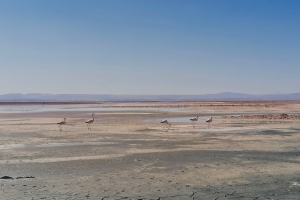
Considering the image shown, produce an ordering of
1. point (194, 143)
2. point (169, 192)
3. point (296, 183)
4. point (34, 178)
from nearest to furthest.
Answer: point (169, 192) < point (296, 183) < point (34, 178) < point (194, 143)

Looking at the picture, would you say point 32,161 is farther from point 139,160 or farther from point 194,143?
point 194,143

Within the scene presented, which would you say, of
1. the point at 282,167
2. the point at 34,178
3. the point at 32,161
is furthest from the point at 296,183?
the point at 32,161

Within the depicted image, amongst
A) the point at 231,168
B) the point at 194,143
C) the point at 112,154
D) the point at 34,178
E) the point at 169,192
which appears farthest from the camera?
the point at 194,143

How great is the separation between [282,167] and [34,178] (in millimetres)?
8305

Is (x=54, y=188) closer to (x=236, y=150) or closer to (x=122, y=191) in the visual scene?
(x=122, y=191)

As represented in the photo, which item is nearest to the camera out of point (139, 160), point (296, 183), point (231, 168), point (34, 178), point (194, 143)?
point (296, 183)

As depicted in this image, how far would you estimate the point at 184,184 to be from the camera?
10.5m

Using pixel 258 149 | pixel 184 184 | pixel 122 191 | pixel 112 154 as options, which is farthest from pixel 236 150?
pixel 122 191

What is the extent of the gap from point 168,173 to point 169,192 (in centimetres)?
230

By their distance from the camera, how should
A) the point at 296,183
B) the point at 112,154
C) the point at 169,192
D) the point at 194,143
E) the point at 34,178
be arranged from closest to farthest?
the point at 169,192 → the point at 296,183 → the point at 34,178 → the point at 112,154 → the point at 194,143

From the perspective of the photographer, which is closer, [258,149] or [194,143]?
[258,149]

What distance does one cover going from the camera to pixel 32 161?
47.5 ft

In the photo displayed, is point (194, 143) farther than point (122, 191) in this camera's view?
Yes

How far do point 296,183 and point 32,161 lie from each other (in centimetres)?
972
